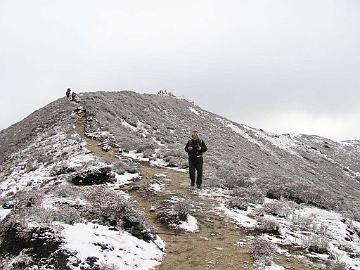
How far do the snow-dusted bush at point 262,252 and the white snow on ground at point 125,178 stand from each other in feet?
24.3

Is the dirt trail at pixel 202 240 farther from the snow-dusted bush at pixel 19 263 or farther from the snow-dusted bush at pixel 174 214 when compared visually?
the snow-dusted bush at pixel 19 263

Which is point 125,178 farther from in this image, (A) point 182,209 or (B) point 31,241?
(B) point 31,241

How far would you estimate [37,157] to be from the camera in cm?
2492

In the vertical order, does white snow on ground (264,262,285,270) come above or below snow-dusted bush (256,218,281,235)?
below

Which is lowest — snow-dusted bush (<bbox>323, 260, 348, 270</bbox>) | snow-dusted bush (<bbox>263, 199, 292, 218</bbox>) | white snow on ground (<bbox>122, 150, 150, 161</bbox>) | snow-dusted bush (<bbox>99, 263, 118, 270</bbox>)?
snow-dusted bush (<bbox>323, 260, 348, 270</bbox>)

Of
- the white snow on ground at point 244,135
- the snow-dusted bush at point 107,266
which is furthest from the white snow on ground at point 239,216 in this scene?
the white snow on ground at point 244,135

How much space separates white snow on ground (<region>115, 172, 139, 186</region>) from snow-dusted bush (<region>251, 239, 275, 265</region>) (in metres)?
7.41

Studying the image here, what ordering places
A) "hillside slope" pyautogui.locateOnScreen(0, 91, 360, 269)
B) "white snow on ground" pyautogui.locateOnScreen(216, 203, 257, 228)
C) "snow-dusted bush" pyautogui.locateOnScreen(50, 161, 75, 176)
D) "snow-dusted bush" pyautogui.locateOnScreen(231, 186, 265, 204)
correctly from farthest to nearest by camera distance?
"snow-dusted bush" pyautogui.locateOnScreen(50, 161, 75, 176) < "snow-dusted bush" pyautogui.locateOnScreen(231, 186, 265, 204) < "white snow on ground" pyautogui.locateOnScreen(216, 203, 257, 228) < "hillside slope" pyautogui.locateOnScreen(0, 91, 360, 269)

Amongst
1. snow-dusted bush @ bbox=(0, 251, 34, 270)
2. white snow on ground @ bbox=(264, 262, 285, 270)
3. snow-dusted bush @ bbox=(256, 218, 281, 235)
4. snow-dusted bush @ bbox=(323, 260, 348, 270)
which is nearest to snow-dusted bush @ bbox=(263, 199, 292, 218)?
snow-dusted bush @ bbox=(256, 218, 281, 235)

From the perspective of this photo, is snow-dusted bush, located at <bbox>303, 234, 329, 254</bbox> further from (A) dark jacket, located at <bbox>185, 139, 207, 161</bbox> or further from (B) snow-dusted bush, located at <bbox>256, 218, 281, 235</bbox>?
(A) dark jacket, located at <bbox>185, 139, 207, 161</bbox>

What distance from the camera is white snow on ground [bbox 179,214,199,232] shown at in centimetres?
1203

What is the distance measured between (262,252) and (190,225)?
2488mm

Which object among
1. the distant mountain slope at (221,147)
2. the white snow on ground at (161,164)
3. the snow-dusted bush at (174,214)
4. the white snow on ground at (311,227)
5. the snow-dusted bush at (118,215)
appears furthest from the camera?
the distant mountain slope at (221,147)

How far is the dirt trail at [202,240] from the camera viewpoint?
977cm
